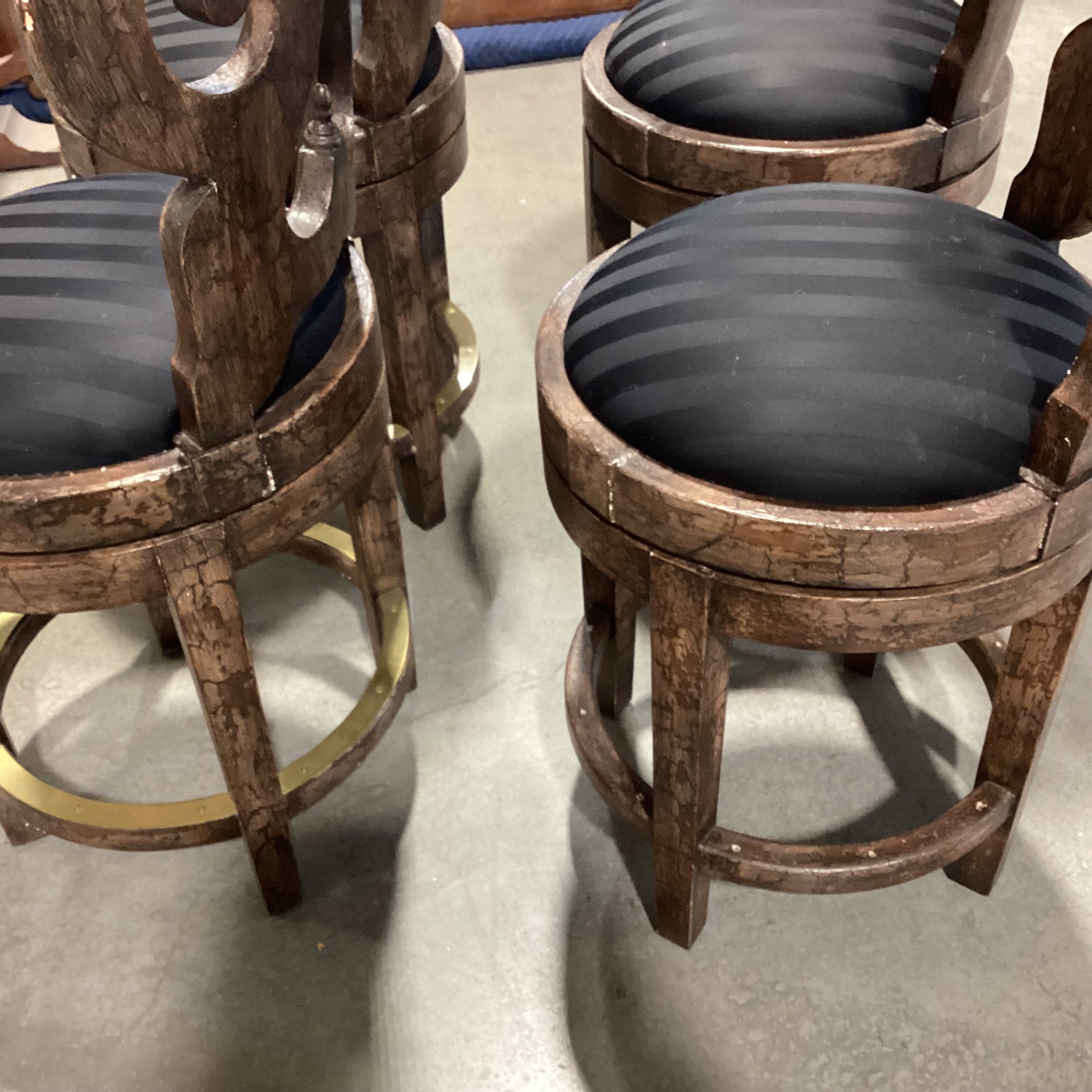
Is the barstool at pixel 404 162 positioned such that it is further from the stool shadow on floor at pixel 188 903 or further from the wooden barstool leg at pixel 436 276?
the stool shadow on floor at pixel 188 903

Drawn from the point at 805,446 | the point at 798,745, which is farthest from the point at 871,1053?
the point at 805,446

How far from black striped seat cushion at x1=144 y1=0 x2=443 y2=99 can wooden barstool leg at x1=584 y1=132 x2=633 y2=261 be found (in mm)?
261

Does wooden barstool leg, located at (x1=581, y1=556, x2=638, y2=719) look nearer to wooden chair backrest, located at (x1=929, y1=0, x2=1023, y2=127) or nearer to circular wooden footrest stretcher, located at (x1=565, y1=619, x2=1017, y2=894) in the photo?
circular wooden footrest stretcher, located at (x1=565, y1=619, x2=1017, y2=894)

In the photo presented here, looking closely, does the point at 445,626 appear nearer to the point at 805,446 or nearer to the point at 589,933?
the point at 589,933

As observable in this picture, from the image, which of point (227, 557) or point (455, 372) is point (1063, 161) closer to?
point (227, 557)

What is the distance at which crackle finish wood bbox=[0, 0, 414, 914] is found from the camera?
811 mm

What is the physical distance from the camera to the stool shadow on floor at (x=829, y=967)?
1.21 metres

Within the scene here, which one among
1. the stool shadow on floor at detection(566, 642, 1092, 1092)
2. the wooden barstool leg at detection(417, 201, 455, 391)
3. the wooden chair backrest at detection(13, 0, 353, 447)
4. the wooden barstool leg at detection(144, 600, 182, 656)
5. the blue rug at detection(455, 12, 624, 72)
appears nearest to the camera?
the wooden chair backrest at detection(13, 0, 353, 447)

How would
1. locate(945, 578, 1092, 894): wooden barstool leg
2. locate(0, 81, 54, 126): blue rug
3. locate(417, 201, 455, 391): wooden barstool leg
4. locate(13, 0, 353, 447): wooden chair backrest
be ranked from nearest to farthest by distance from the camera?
1. locate(13, 0, 353, 447): wooden chair backrest
2. locate(945, 578, 1092, 894): wooden barstool leg
3. locate(417, 201, 455, 391): wooden barstool leg
4. locate(0, 81, 54, 126): blue rug

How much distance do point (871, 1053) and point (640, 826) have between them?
0.34 m

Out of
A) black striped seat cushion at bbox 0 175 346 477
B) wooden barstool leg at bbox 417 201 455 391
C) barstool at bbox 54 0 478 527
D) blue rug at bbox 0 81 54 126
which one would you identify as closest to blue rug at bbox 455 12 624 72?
blue rug at bbox 0 81 54 126

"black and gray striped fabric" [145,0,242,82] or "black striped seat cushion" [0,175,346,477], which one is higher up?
"black and gray striped fabric" [145,0,242,82]

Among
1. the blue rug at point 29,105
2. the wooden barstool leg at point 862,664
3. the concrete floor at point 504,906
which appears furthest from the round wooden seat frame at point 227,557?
the blue rug at point 29,105

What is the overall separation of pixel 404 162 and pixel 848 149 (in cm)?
59
